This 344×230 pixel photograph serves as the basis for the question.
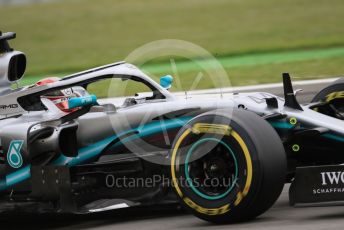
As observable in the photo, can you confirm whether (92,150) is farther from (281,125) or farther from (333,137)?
(333,137)

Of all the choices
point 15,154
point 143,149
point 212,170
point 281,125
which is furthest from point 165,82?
point 212,170

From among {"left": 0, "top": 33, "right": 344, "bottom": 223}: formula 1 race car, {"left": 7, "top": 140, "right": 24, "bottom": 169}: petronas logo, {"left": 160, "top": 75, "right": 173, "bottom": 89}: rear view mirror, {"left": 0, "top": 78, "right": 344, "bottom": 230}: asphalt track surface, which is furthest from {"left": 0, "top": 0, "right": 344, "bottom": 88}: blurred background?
{"left": 7, "top": 140, "right": 24, "bottom": 169}: petronas logo

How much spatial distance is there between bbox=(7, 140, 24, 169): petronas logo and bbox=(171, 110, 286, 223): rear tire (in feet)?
5.04

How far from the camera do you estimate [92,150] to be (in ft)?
21.4

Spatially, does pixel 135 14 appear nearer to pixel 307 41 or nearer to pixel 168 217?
pixel 307 41

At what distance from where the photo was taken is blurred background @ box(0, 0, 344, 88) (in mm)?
15992

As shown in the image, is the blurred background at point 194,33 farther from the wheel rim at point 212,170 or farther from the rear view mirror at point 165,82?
the wheel rim at point 212,170

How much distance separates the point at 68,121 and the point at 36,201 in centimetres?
77

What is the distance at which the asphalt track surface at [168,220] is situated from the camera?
18.6 ft

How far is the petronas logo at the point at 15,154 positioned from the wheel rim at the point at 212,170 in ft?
5.44

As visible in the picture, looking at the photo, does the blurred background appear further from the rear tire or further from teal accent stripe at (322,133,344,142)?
the rear tire

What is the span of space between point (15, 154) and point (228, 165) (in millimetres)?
2026

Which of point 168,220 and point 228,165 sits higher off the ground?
point 228,165

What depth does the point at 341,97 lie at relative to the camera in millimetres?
7418
